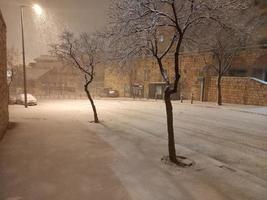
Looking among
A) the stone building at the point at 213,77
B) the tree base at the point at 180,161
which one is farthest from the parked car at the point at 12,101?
the tree base at the point at 180,161

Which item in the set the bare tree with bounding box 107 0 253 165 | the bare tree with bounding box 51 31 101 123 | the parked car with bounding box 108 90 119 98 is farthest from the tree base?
the parked car with bounding box 108 90 119 98

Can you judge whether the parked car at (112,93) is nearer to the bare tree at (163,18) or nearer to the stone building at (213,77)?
the stone building at (213,77)

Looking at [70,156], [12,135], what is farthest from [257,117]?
[12,135]

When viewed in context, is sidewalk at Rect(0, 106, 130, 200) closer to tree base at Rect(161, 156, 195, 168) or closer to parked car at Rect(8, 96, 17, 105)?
tree base at Rect(161, 156, 195, 168)

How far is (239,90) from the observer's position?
77.5 ft

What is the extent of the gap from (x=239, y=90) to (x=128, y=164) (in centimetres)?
1997

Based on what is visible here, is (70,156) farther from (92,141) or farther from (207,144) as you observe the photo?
(207,144)

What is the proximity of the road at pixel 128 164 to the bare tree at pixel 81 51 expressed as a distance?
13.1ft

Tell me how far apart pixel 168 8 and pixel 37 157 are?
20.5 ft

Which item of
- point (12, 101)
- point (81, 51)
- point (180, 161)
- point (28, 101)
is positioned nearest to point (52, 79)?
point (12, 101)

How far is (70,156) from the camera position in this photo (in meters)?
7.66

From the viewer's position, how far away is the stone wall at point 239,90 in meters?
21.9

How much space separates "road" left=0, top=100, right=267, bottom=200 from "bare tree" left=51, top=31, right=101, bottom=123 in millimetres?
3987

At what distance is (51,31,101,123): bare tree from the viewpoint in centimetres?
1427
